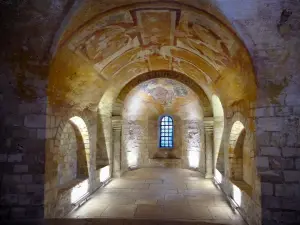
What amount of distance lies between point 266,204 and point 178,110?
887 centimetres

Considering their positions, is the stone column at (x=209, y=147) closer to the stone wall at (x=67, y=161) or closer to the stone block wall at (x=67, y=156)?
the stone wall at (x=67, y=161)

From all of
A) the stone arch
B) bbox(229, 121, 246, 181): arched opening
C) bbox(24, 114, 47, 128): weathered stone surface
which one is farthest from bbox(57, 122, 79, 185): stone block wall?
bbox(229, 121, 246, 181): arched opening

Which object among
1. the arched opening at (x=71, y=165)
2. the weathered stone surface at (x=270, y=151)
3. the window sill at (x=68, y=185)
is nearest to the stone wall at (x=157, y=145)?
the arched opening at (x=71, y=165)

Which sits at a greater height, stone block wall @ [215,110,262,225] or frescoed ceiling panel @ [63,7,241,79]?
frescoed ceiling panel @ [63,7,241,79]

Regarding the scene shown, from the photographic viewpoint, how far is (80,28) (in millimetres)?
4805

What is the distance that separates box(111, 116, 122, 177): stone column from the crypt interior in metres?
2.16

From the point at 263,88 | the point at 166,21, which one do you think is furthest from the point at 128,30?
the point at 263,88

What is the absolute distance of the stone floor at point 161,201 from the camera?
18.9 feet

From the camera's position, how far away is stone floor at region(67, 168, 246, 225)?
575 cm

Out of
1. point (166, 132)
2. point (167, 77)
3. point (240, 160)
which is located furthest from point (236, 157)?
point (166, 132)

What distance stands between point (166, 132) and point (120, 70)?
6.02m

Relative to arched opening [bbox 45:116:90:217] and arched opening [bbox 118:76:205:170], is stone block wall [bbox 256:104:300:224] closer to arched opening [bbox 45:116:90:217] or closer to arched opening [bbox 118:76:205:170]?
arched opening [bbox 45:116:90:217]

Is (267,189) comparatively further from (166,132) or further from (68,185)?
(166,132)

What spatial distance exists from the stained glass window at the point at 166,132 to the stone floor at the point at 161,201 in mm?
3084
